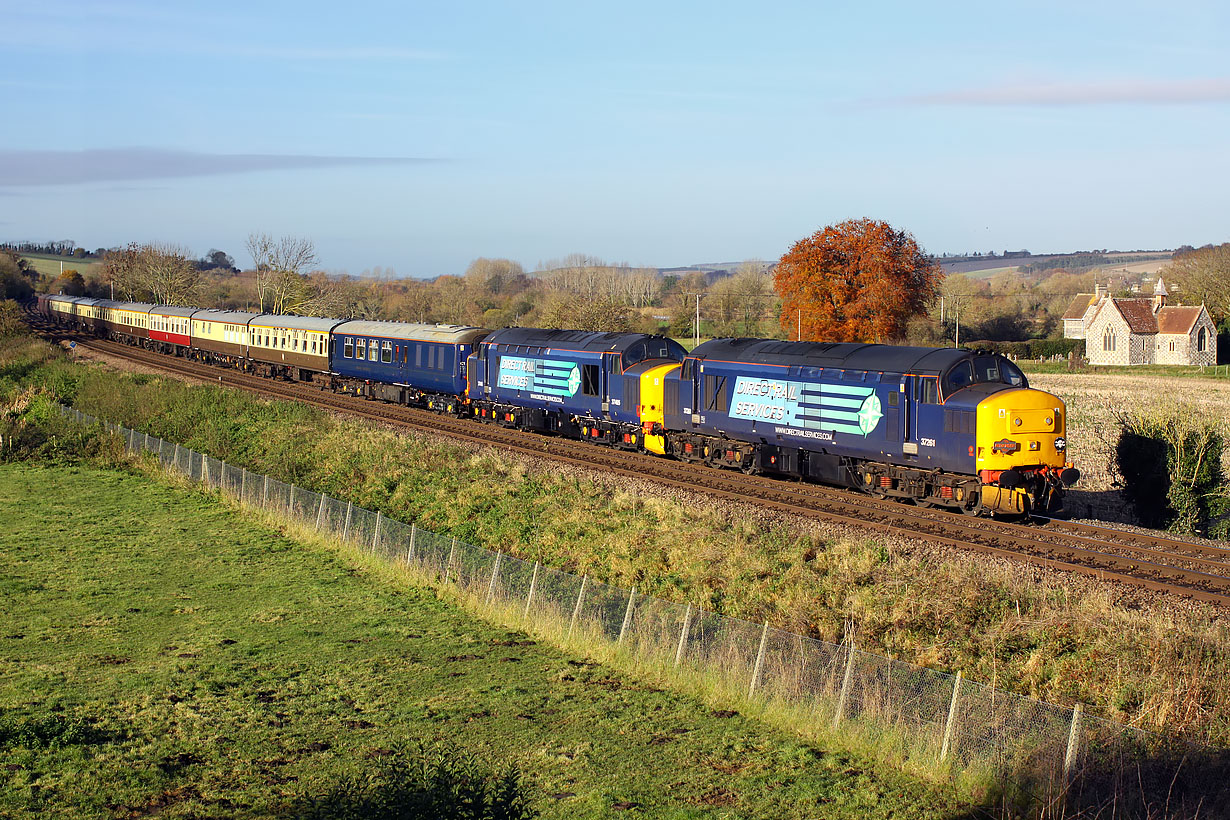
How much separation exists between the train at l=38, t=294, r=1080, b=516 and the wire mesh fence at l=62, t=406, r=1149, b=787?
32.0ft

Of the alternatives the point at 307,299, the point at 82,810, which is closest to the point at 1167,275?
the point at 307,299

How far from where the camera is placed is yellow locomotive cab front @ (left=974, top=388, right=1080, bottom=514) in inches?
919

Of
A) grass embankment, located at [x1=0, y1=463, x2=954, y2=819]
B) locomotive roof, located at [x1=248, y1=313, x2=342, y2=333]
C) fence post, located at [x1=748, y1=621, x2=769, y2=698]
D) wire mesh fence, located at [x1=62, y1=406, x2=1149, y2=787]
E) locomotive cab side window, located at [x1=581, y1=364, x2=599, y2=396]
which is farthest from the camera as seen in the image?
locomotive roof, located at [x1=248, y1=313, x2=342, y2=333]

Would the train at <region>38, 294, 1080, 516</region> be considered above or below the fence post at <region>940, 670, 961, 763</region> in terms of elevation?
above

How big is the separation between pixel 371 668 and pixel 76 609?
7845 mm

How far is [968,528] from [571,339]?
19911 mm

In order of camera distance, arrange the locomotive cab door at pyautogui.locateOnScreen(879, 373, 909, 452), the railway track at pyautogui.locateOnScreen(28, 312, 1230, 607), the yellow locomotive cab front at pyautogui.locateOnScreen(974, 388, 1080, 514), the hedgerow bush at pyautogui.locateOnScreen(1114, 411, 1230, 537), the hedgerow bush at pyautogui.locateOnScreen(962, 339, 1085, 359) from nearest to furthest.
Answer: the railway track at pyautogui.locateOnScreen(28, 312, 1230, 607) < the yellow locomotive cab front at pyautogui.locateOnScreen(974, 388, 1080, 514) < the locomotive cab door at pyautogui.locateOnScreen(879, 373, 909, 452) < the hedgerow bush at pyautogui.locateOnScreen(1114, 411, 1230, 537) < the hedgerow bush at pyautogui.locateOnScreen(962, 339, 1085, 359)

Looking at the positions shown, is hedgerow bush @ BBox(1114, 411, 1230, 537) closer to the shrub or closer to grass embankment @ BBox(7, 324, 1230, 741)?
grass embankment @ BBox(7, 324, 1230, 741)

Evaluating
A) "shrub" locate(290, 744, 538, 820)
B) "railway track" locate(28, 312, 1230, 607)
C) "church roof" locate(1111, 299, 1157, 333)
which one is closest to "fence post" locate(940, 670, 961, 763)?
"shrub" locate(290, 744, 538, 820)

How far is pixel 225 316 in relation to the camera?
76.5m

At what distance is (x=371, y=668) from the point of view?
55.6 ft

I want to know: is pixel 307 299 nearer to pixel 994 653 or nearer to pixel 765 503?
pixel 765 503

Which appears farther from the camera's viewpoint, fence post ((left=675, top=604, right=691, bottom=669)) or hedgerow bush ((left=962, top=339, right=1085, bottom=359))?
hedgerow bush ((left=962, top=339, right=1085, bottom=359))

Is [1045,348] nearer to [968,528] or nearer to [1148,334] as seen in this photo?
[1148,334]
